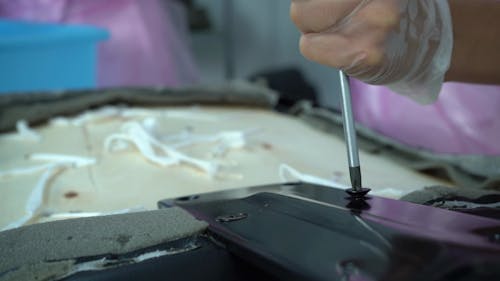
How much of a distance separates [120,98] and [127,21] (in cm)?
44

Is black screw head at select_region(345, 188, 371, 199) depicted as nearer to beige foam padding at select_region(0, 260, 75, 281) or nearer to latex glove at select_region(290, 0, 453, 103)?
latex glove at select_region(290, 0, 453, 103)

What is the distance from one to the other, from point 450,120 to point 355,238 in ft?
2.07

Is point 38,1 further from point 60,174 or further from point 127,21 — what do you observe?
point 60,174

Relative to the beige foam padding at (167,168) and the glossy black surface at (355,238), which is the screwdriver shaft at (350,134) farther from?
the beige foam padding at (167,168)

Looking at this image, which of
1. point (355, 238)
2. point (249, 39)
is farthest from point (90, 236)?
point (249, 39)

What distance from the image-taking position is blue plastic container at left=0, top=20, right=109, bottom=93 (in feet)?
3.14

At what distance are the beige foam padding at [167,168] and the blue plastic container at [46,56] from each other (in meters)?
0.17

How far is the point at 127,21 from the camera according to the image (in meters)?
1.36

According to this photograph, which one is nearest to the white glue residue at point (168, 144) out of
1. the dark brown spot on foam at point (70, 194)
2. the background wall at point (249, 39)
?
the dark brown spot on foam at point (70, 194)

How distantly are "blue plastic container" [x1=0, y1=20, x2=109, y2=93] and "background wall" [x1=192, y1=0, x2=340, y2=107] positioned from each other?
35.0 inches

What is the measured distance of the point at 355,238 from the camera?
28 cm

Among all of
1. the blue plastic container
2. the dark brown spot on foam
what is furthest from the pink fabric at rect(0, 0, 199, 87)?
the dark brown spot on foam

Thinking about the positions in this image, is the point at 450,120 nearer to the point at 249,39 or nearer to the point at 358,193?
the point at 358,193

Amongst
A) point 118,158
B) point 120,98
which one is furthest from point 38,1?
point 118,158
